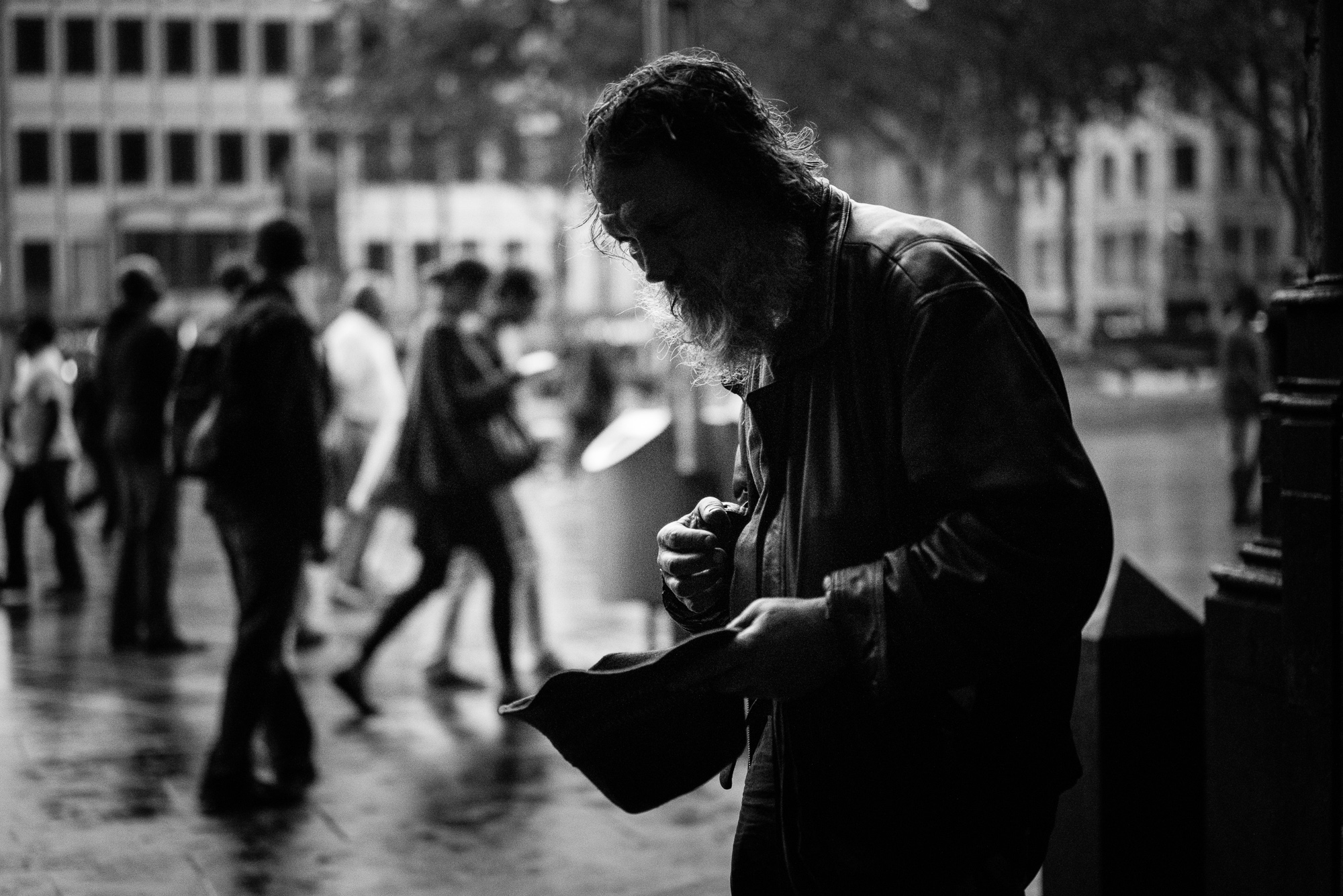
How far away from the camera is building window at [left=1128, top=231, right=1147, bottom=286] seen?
7650 cm

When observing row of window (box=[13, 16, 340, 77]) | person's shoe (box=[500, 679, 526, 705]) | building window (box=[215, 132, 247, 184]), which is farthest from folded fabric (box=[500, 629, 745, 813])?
building window (box=[215, 132, 247, 184])

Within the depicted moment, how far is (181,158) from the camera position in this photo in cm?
7256

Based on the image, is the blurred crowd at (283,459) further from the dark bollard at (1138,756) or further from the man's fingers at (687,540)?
the man's fingers at (687,540)

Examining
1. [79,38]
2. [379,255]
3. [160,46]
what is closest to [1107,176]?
[379,255]

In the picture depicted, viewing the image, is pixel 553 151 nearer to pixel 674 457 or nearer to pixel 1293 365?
pixel 674 457

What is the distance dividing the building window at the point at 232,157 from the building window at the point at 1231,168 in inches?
1566

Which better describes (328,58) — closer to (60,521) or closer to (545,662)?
(60,521)

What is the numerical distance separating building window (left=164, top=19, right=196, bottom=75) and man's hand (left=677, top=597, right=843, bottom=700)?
242ft

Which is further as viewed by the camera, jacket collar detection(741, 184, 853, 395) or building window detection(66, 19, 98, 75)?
building window detection(66, 19, 98, 75)

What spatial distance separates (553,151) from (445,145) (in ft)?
7.76

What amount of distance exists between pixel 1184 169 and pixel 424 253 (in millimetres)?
32811

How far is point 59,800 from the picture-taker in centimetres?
625

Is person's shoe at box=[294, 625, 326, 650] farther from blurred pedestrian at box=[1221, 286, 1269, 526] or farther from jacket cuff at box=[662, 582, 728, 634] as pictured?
blurred pedestrian at box=[1221, 286, 1269, 526]

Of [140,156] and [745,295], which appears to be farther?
[140,156]
